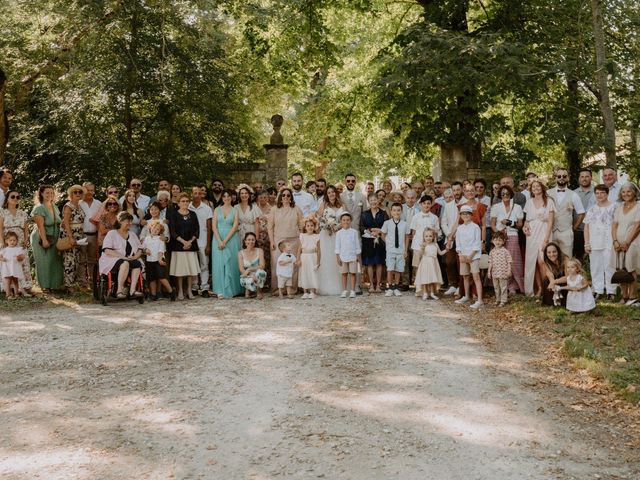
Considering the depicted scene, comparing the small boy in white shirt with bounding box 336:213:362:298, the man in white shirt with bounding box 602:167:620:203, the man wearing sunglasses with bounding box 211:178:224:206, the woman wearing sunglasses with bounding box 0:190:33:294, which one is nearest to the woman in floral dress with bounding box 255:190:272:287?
the man wearing sunglasses with bounding box 211:178:224:206

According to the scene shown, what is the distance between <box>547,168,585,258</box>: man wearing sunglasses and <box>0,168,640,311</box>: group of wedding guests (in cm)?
2

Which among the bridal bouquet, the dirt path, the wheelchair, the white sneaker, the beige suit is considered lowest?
the dirt path

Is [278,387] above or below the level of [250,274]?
below

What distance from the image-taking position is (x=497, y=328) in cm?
812

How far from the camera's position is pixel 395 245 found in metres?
10.8

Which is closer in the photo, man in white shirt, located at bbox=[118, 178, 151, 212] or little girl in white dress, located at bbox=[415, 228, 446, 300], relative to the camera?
little girl in white dress, located at bbox=[415, 228, 446, 300]

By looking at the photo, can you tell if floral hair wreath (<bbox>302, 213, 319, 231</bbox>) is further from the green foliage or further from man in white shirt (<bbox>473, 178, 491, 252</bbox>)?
the green foliage

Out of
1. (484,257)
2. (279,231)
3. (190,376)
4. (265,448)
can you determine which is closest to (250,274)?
(279,231)

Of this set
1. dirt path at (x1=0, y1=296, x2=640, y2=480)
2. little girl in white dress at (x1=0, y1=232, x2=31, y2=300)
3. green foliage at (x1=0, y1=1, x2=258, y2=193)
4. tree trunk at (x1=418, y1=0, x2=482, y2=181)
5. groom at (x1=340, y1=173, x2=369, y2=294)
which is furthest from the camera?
tree trunk at (x1=418, y1=0, x2=482, y2=181)

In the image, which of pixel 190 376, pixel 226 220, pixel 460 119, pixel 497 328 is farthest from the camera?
pixel 460 119

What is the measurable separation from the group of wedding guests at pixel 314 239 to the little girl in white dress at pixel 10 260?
0.05 ft

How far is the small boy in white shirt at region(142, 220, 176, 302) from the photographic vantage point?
33.7 feet

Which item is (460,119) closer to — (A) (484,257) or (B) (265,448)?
(A) (484,257)

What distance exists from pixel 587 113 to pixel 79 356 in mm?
10663
